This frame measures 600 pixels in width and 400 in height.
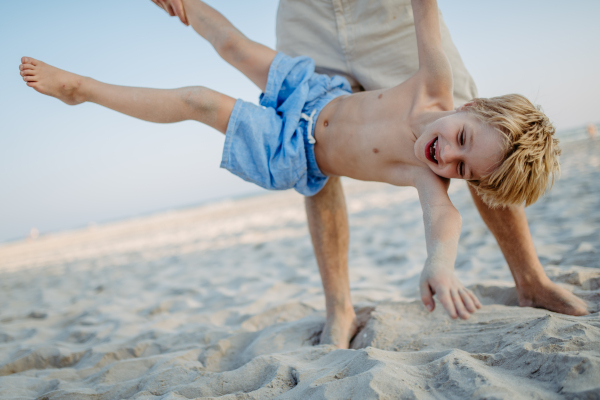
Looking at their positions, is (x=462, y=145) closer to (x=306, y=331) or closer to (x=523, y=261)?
(x=523, y=261)

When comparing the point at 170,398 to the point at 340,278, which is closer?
the point at 170,398

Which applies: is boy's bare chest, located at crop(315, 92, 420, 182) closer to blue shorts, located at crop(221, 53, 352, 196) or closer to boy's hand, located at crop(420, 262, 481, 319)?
blue shorts, located at crop(221, 53, 352, 196)

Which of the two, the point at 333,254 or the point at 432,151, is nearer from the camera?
the point at 432,151

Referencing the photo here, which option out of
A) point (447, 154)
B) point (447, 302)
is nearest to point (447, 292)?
point (447, 302)

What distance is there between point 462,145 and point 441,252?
0.58 meters

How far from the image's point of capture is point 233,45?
2.24 m

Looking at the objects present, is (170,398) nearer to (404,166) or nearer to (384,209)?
(404,166)

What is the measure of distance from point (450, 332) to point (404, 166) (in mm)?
765

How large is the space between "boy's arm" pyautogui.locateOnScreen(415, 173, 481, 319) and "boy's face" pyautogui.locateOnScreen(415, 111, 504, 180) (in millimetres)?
76

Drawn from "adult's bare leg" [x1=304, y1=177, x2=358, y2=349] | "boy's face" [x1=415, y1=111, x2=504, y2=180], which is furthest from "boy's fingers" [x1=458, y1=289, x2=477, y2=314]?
"adult's bare leg" [x1=304, y1=177, x2=358, y2=349]

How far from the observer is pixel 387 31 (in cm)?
221

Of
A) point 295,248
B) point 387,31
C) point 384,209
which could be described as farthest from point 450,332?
point 384,209

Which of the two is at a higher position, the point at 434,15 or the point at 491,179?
the point at 434,15

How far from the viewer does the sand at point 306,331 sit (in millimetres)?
1127
